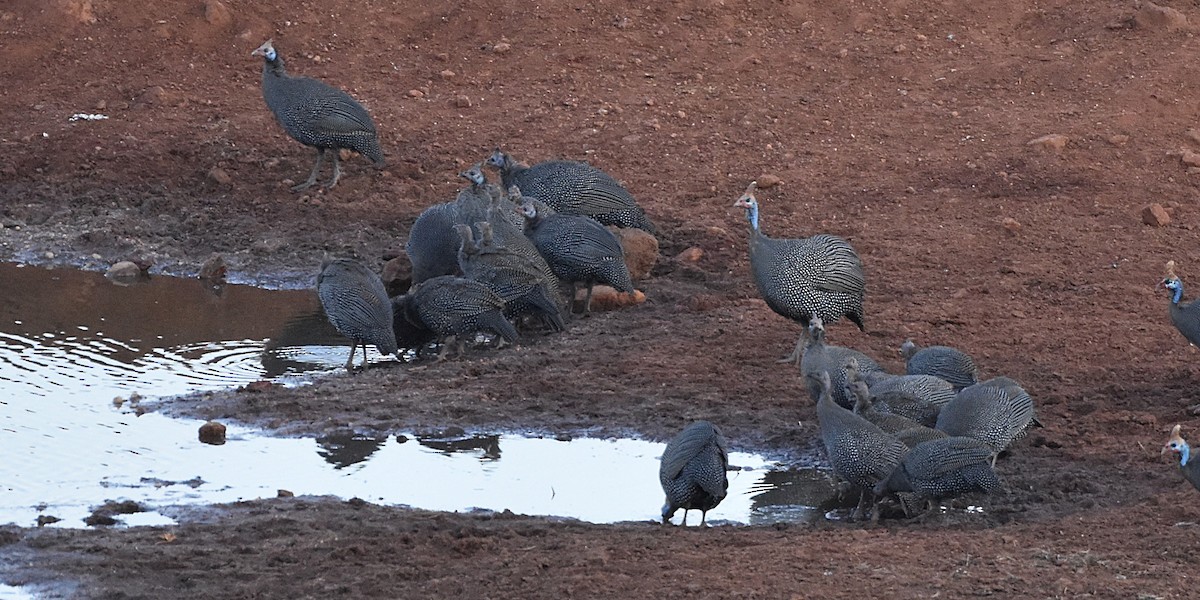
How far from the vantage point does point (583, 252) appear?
9266 mm

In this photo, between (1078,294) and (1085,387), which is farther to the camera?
(1078,294)

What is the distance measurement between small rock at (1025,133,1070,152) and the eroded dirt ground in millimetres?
89

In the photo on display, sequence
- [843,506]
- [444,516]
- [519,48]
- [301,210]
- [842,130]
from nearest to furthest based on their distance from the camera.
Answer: [444,516] < [843,506] < [301,210] < [842,130] < [519,48]

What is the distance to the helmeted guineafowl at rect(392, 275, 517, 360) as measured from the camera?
869cm

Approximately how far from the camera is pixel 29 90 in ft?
43.2

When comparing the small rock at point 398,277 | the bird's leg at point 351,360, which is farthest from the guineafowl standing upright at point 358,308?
the small rock at point 398,277

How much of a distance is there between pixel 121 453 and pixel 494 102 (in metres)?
6.32

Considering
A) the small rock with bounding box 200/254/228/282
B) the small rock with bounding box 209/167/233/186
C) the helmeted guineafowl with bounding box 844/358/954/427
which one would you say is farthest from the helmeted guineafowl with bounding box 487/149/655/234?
the helmeted guineafowl with bounding box 844/358/954/427

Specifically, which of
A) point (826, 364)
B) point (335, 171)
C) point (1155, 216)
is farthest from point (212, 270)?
point (1155, 216)

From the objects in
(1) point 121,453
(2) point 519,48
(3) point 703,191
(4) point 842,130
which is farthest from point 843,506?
(2) point 519,48

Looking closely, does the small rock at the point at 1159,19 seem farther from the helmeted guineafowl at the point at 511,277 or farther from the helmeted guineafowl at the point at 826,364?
the helmeted guineafowl at the point at 826,364

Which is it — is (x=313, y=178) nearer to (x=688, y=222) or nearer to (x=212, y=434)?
(x=688, y=222)

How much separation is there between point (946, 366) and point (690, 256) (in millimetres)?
2693

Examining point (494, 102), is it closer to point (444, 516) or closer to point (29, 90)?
point (29, 90)
